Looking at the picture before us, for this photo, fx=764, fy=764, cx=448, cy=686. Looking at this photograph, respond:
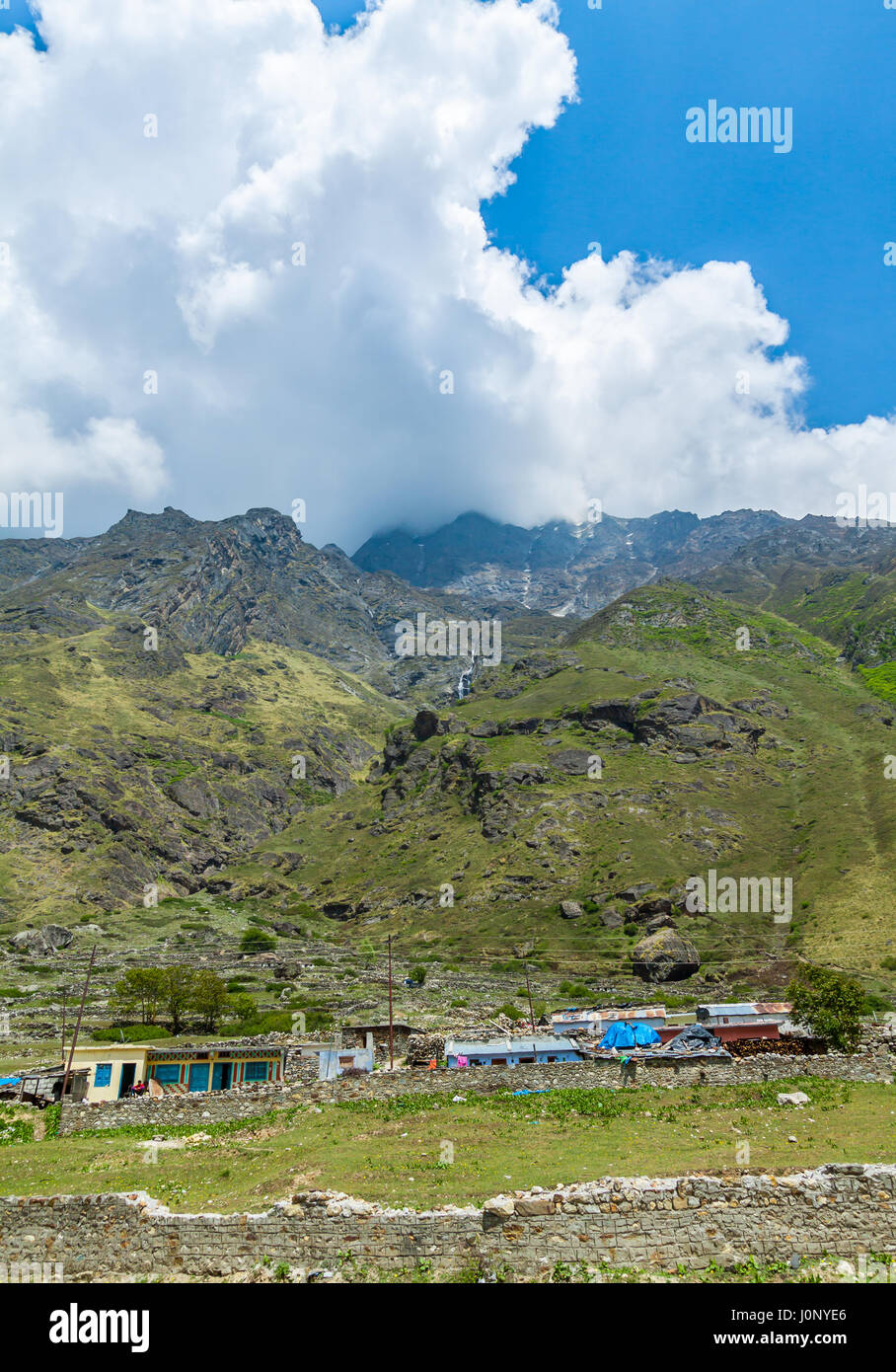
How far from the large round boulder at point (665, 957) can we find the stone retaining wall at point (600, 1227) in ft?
264

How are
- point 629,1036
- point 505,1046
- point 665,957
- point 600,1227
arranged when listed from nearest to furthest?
point 600,1227 < point 505,1046 < point 629,1036 < point 665,957

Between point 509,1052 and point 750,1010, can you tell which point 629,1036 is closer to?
point 509,1052

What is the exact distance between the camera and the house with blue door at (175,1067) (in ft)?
134

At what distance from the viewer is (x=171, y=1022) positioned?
219 ft

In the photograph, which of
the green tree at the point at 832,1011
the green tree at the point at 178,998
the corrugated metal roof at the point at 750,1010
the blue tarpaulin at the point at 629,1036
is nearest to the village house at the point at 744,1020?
the corrugated metal roof at the point at 750,1010

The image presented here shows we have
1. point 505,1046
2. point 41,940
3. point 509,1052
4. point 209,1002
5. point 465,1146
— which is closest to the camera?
point 465,1146

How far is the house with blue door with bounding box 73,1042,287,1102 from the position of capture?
134 feet

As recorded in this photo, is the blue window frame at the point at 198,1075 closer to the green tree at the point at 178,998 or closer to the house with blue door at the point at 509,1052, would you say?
the house with blue door at the point at 509,1052

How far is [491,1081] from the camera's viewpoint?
26.8 meters

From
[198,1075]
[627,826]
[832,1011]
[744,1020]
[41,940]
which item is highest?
[832,1011]

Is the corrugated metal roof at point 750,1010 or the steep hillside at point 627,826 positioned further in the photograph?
the steep hillside at point 627,826

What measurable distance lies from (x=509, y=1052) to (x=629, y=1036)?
6.51 m

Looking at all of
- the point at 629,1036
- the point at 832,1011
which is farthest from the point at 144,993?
the point at 832,1011
